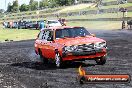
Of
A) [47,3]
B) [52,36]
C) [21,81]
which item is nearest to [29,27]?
[52,36]

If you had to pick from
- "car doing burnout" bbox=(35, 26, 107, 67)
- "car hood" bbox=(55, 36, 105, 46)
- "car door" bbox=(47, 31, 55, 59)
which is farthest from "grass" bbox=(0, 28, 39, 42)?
"car hood" bbox=(55, 36, 105, 46)

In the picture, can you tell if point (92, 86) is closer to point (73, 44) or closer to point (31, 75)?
point (31, 75)

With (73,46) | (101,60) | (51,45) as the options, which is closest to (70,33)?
(51,45)

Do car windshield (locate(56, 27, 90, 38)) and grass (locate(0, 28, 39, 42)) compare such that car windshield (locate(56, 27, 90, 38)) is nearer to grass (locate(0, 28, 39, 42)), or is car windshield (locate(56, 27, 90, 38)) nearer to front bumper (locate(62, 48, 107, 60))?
front bumper (locate(62, 48, 107, 60))

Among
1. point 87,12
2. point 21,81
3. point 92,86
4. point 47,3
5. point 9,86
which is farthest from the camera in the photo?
point 47,3

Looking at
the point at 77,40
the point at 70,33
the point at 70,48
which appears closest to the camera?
the point at 70,48

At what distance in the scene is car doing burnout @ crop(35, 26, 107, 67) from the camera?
14.8 meters

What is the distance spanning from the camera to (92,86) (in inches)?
388

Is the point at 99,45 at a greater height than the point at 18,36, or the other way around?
the point at 99,45

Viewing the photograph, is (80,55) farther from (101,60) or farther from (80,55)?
(101,60)

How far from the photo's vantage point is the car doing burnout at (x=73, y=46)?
1480 cm

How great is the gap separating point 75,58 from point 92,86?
16.4 feet

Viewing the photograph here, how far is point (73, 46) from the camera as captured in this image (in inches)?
583

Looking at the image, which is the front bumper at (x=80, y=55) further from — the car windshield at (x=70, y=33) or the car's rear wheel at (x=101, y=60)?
the car windshield at (x=70, y=33)
